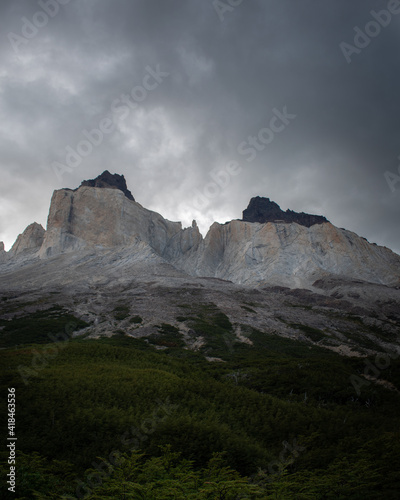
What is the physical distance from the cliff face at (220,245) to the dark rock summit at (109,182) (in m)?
31.1

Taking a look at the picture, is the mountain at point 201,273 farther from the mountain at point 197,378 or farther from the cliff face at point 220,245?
the mountain at point 197,378

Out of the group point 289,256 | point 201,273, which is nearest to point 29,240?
point 201,273

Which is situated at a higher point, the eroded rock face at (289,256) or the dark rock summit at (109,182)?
the dark rock summit at (109,182)

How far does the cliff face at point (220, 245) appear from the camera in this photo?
122062 mm

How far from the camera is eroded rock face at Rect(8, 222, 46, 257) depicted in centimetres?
15700

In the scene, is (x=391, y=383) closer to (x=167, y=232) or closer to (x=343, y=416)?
(x=343, y=416)

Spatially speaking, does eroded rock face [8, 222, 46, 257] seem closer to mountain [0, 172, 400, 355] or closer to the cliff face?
the cliff face

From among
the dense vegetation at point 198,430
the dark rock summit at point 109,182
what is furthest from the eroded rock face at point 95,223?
the dense vegetation at point 198,430

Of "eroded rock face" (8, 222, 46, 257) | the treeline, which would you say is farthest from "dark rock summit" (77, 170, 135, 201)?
the treeline

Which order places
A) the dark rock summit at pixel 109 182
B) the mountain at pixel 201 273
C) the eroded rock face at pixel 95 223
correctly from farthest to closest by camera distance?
the dark rock summit at pixel 109 182, the eroded rock face at pixel 95 223, the mountain at pixel 201 273

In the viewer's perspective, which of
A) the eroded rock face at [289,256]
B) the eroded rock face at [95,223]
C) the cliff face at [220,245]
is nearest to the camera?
the eroded rock face at [289,256]

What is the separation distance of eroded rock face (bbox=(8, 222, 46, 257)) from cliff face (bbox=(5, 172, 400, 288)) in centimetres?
48

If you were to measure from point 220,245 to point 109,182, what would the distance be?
82.9m
